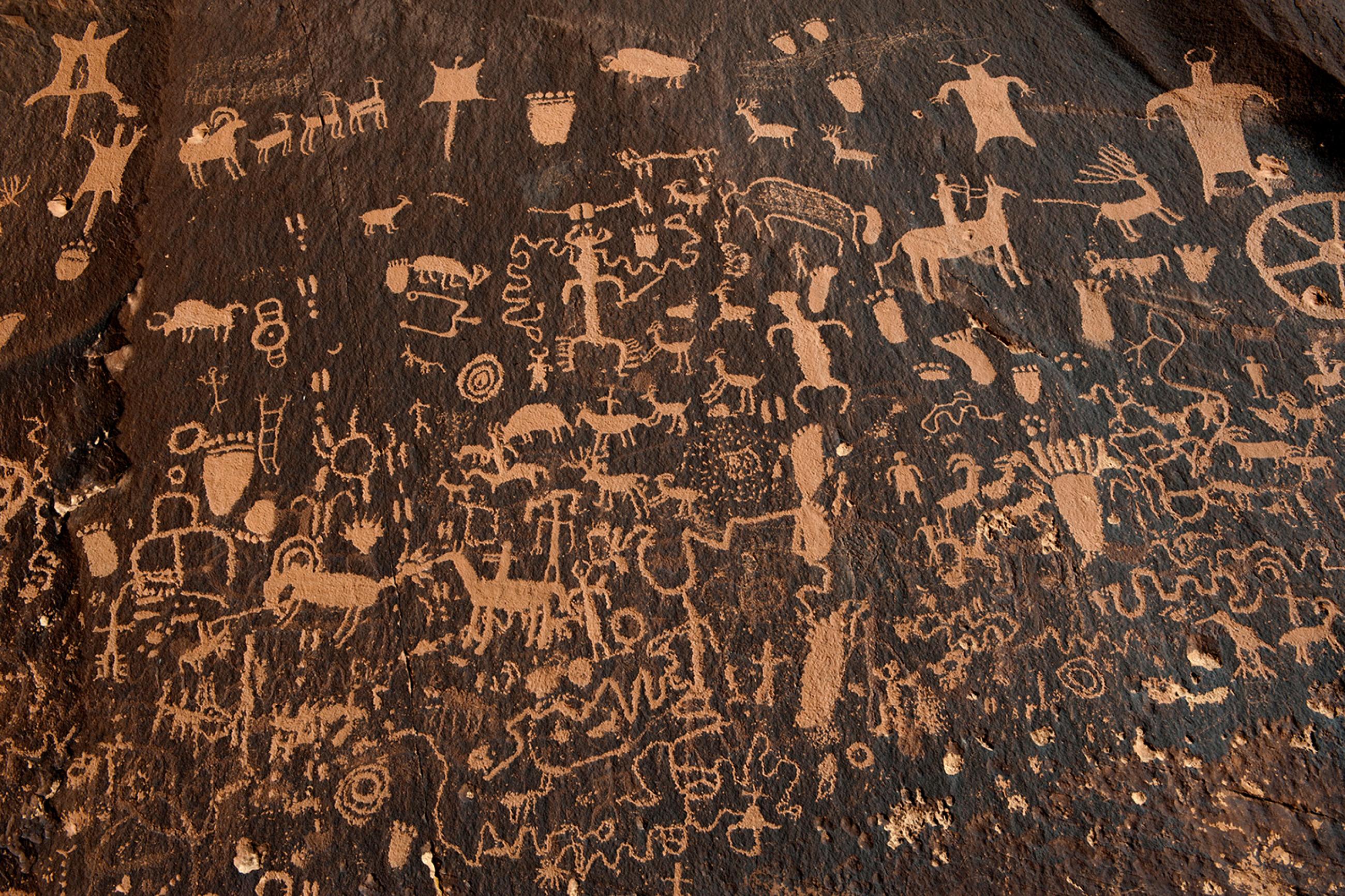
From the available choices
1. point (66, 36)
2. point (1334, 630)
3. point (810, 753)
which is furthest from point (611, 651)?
point (66, 36)

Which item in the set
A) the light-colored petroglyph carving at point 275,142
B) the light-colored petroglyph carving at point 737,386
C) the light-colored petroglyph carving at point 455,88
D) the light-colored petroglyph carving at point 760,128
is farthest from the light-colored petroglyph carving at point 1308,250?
the light-colored petroglyph carving at point 275,142

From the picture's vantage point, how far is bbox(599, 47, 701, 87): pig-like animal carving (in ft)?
7.62

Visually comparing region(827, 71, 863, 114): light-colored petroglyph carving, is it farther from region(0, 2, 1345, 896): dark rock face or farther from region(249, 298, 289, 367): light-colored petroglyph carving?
region(249, 298, 289, 367): light-colored petroglyph carving

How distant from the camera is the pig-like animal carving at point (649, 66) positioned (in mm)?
2322

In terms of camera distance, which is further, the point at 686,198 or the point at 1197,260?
the point at 686,198

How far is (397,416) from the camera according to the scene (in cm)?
197

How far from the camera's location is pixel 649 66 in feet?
7.64

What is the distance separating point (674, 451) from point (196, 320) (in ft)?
3.76

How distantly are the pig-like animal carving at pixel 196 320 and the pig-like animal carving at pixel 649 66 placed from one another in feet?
3.60

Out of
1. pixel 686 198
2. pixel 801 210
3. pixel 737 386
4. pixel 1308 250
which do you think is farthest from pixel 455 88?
pixel 1308 250

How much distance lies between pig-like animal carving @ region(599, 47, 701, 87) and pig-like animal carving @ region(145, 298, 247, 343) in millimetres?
1097

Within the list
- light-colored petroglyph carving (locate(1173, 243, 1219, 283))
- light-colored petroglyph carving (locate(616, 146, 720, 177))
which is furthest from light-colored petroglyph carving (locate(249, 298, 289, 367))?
light-colored petroglyph carving (locate(1173, 243, 1219, 283))

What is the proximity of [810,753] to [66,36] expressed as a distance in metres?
2.62

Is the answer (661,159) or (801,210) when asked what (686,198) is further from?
(801,210)
